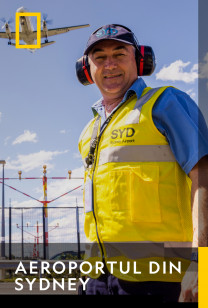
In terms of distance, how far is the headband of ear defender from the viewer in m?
2.47

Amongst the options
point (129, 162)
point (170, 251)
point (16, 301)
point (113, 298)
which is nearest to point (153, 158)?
point (129, 162)

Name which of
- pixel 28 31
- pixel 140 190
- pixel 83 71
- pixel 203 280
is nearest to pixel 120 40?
pixel 83 71

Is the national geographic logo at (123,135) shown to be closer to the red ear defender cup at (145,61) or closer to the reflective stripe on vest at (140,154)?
the reflective stripe on vest at (140,154)

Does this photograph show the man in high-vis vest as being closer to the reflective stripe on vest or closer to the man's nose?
the reflective stripe on vest

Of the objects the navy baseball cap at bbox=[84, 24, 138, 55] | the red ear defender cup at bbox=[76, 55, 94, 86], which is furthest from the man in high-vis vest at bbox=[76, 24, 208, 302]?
the red ear defender cup at bbox=[76, 55, 94, 86]

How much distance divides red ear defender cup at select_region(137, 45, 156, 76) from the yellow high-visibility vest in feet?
1.66

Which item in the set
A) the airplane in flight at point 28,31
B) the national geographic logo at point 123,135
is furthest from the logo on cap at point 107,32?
the airplane in flight at point 28,31

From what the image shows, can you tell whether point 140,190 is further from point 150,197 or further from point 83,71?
point 83,71

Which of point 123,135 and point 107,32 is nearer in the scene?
point 123,135

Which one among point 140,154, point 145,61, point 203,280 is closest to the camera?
point 203,280

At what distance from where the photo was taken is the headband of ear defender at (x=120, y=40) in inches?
97.2

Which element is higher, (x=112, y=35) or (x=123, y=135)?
(x=112, y=35)

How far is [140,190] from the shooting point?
204 centimetres

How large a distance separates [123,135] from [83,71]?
88cm
